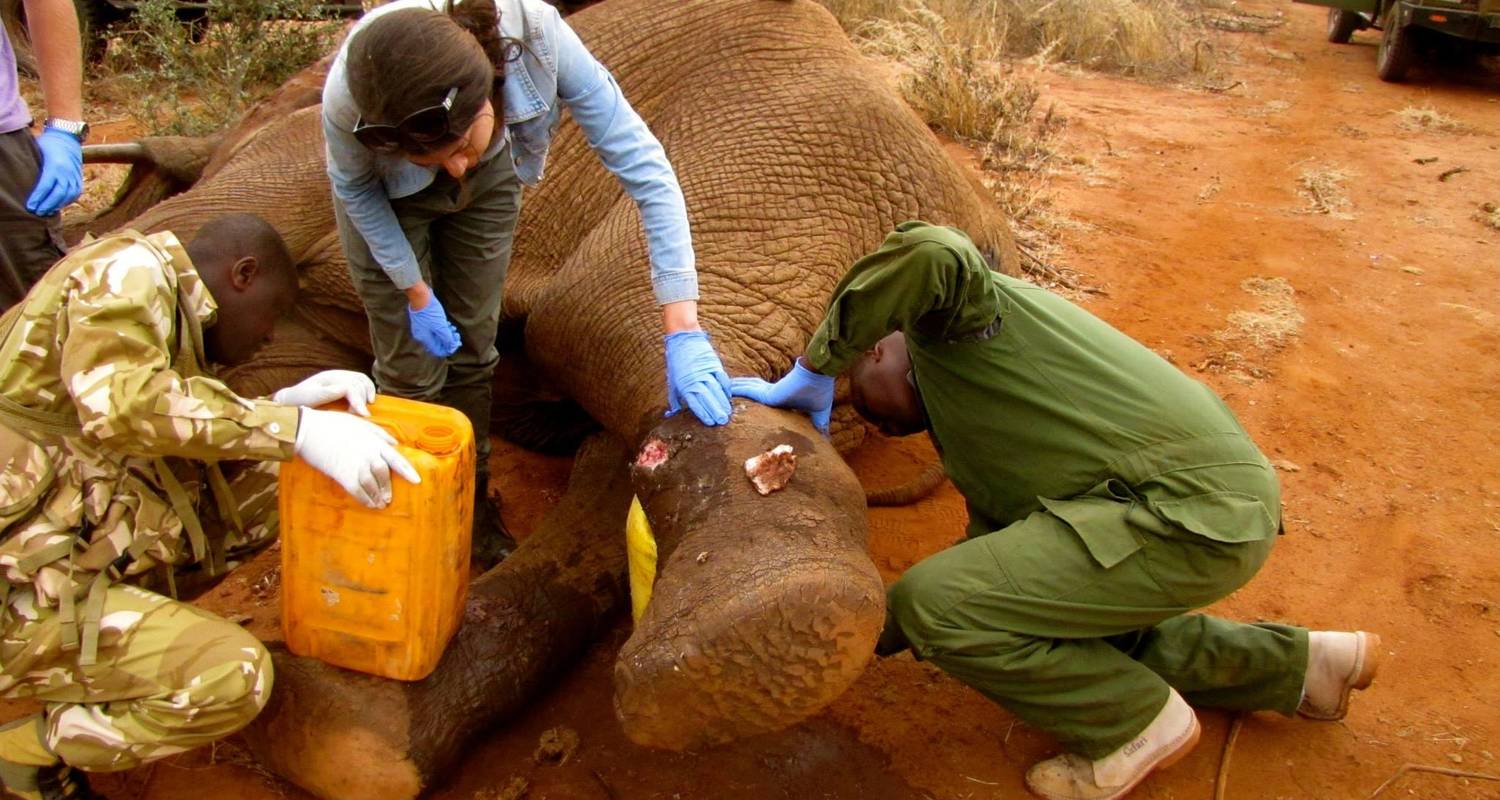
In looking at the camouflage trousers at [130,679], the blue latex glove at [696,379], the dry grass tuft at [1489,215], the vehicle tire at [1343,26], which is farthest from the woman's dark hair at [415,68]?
the vehicle tire at [1343,26]

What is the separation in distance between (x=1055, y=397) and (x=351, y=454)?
5.09ft

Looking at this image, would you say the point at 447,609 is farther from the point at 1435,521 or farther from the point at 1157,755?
the point at 1435,521

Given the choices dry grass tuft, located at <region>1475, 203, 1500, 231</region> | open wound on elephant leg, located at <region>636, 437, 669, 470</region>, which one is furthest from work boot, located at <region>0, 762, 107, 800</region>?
dry grass tuft, located at <region>1475, 203, 1500, 231</region>

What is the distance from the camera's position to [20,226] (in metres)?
3.75

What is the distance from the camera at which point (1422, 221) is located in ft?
24.4

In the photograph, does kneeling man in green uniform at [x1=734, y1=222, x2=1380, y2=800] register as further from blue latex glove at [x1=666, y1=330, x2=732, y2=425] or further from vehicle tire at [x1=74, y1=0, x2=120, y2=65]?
vehicle tire at [x1=74, y1=0, x2=120, y2=65]

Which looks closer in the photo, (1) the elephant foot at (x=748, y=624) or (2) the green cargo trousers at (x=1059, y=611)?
(1) the elephant foot at (x=748, y=624)

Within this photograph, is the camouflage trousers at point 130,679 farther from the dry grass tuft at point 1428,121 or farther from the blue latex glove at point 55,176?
the dry grass tuft at point 1428,121

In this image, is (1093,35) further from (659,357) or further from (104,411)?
(104,411)

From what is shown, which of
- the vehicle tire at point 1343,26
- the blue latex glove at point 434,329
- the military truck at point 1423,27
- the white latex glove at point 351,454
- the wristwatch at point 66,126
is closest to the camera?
the white latex glove at point 351,454

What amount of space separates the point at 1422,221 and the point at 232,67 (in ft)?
25.5

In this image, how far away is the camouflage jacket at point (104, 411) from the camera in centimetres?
225

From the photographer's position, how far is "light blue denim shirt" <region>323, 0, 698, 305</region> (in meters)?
2.91

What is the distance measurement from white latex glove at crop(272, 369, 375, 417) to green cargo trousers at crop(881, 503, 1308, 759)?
130 centimetres
